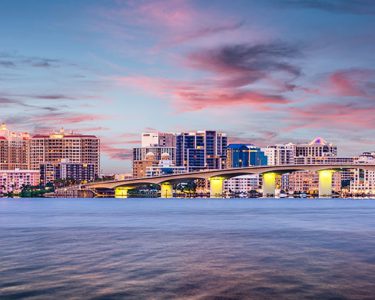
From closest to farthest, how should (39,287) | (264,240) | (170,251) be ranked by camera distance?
(39,287) < (170,251) < (264,240)

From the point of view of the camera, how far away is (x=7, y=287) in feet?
90.5

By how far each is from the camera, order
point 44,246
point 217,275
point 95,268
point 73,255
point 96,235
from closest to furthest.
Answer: point 217,275, point 95,268, point 73,255, point 44,246, point 96,235

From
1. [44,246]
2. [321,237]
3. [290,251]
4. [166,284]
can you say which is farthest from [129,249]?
[321,237]

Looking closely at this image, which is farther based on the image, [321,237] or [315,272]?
[321,237]

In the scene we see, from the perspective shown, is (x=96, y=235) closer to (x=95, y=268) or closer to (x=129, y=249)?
(x=129, y=249)

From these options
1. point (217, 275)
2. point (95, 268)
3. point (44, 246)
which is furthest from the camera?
point (44, 246)

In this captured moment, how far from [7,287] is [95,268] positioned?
6608 mm

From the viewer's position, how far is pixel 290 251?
42.2m

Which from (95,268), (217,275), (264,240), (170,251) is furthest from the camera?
(264,240)

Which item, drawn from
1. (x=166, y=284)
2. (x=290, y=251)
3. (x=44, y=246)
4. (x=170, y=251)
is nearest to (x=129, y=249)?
(x=170, y=251)

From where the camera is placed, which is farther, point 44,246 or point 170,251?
point 44,246

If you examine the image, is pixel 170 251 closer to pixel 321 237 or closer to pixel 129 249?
pixel 129 249

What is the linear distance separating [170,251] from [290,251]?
8.45m

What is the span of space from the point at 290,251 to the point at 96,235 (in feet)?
67.9
